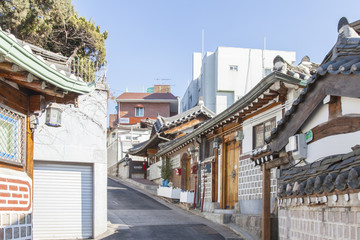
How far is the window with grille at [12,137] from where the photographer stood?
22.9 feet

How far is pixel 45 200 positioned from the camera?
43.9 ft

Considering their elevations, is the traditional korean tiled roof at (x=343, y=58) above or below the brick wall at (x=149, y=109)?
below

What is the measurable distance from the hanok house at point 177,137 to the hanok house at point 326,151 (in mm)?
14121

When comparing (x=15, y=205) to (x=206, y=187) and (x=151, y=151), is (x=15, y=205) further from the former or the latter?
(x=151, y=151)

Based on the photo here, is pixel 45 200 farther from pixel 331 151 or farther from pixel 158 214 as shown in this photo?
pixel 331 151

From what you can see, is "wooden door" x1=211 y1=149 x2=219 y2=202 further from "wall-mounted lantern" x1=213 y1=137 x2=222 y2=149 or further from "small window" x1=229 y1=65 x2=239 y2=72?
"small window" x1=229 y1=65 x2=239 y2=72

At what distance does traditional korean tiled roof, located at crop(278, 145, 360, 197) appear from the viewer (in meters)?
4.94

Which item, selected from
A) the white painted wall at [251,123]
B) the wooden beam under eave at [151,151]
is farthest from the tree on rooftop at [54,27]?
the wooden beam under eave at [151,151]

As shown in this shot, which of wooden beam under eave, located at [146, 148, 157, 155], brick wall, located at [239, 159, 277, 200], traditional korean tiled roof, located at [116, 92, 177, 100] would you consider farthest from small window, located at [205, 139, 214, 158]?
traditional korean tiled roof, located at [116, 92, 177, 100]

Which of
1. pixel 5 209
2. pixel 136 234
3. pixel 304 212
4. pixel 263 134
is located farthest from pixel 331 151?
pixel 136 234

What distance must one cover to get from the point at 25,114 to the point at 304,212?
5.33 metres

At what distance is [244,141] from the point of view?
1599cm

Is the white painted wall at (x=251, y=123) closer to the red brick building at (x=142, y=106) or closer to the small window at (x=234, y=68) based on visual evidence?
the small window at (x=234, y=68)

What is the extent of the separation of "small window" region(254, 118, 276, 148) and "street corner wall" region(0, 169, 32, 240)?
875 centimetres
